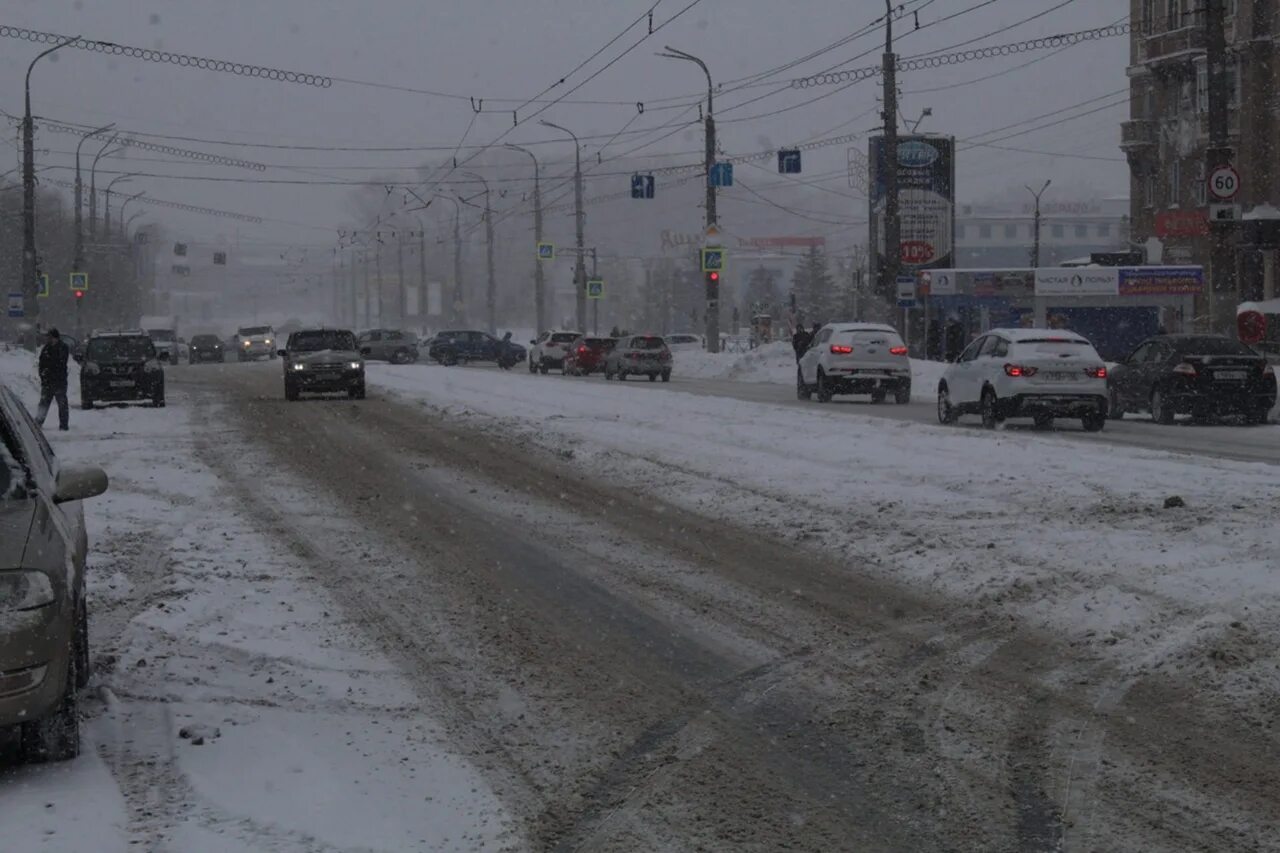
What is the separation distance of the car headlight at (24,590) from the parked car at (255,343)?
77.7 metres

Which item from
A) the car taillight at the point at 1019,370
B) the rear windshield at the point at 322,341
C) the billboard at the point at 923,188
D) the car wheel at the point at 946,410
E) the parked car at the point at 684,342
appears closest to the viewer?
the car taillight at the point at 1019,370

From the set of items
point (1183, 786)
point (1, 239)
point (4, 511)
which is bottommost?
point (1183, 786)

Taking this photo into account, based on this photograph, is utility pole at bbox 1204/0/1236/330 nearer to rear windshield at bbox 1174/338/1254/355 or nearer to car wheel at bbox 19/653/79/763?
rear windshield at bbox 1174/338/1254/355

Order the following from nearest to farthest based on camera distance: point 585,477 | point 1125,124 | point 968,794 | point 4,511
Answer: point 968,794 → point 4,511 → point 585,477 → point 1125,124

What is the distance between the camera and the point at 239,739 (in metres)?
6.64

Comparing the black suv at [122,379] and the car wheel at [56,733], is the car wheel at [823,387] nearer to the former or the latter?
the black suv at [122,379]

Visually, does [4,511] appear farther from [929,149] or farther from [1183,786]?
[929,149]

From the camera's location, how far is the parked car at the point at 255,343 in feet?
268

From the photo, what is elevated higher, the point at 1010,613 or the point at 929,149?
the point at 929,149

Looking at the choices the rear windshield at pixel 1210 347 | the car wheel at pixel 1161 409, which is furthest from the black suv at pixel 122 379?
the rear windshield at pixel 1210 347

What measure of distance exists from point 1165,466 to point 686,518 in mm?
5418

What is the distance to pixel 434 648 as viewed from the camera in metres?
8.66

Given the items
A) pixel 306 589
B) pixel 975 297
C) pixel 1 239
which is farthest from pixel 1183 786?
pixel 1 239

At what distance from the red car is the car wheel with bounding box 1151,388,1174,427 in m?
29.7
